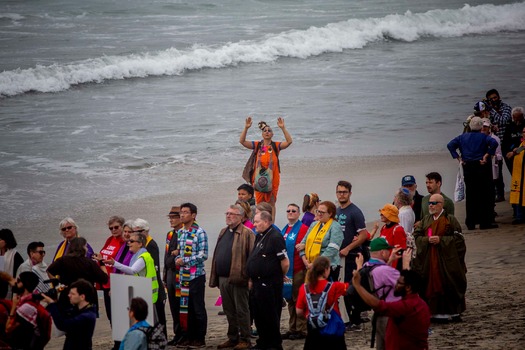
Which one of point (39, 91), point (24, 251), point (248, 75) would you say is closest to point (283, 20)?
point (248, 75)

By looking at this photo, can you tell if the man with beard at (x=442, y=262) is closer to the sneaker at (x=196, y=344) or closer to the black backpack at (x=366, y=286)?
the black backpack at (x=366, y=286)

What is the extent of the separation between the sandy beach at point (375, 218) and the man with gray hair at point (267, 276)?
39 centimetres

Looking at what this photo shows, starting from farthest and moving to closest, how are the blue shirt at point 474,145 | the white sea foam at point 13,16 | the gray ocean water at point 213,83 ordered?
the white sea foam at point 13,16, the gray ocean water at point 213,83, the blue shirt at point 474,145

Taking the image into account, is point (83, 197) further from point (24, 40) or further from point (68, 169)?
point (24, 40)

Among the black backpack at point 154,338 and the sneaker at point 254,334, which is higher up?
the black backpack at point 154,338

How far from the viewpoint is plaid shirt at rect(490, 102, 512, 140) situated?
1678 centimetres

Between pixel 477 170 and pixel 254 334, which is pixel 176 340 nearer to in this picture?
pixel 254 334

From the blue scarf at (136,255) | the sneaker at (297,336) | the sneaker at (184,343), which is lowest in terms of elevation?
the sneaker at (184,343)

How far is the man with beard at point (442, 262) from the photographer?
11133 mm

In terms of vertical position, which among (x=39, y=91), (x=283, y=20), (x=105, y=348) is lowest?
(x=105, y=348)

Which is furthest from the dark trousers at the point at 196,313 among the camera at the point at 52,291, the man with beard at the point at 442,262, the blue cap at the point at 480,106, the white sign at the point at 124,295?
the blue cap at the point at 480,106

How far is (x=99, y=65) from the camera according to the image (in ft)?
120

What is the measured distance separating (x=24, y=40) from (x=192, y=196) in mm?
23750

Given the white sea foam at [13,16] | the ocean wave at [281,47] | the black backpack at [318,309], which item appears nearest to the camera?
the black backpack at [318,309]
